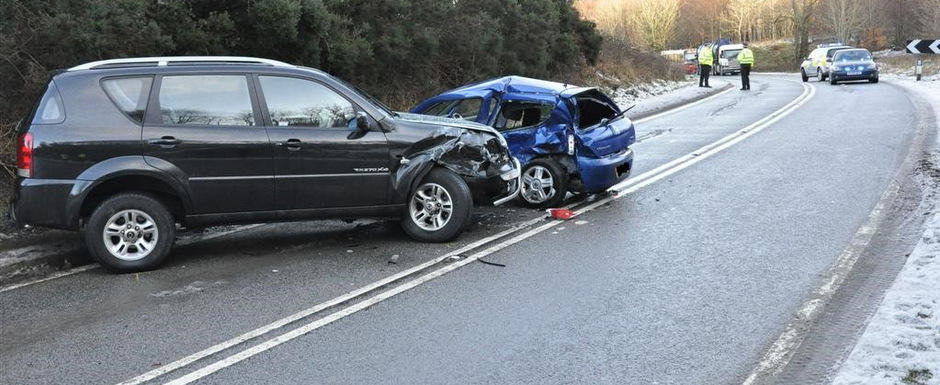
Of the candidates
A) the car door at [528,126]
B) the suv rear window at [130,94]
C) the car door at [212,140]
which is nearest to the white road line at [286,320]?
the car door at [212,140]

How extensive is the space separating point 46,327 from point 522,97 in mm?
5680

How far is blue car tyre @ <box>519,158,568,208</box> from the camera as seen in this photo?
9.05m

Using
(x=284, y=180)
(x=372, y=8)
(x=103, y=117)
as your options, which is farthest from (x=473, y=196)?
(x=372, y=8)

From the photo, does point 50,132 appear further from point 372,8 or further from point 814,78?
point 814,78

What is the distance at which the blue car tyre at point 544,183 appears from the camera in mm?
9055

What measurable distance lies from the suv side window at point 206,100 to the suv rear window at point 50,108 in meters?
0.81

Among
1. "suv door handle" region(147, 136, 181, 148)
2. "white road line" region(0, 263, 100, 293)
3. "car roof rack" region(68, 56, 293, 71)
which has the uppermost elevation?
"car roof rack" region(68, 56, 293, 71)

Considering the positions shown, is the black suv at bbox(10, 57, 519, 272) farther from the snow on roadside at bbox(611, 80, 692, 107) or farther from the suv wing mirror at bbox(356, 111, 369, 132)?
the snow on roadside at bbox(611, 80, 692, 107)

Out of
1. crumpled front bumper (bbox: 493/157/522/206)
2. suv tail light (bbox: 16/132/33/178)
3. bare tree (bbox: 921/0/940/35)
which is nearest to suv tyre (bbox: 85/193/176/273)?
suv tail light (bbox: 16/132/33/178)

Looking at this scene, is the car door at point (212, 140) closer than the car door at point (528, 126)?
Yes

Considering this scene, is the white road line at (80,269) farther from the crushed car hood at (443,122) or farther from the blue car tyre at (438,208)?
the crushed car hood at (443,122)

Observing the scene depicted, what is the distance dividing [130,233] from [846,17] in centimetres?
10251

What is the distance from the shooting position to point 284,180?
7.09m

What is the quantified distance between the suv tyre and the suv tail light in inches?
24.5
